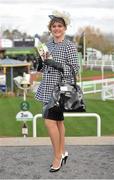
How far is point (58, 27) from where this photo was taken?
18.5 ft

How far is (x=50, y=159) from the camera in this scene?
6.28 metres

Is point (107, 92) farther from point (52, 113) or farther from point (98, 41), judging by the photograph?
point (98, 41)

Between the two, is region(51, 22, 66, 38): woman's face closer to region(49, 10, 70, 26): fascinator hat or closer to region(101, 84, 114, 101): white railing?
region(49, 10, 70, 26): fascinator hat

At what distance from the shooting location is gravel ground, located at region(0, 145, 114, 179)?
5.52 meters

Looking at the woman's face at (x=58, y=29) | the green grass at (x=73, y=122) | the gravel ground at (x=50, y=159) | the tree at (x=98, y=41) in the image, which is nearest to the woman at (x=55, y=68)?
the woman's face at (x=58, y=29)

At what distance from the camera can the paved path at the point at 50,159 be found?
18.2 feet

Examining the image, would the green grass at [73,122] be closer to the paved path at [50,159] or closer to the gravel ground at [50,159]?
the paved path at [50,159]

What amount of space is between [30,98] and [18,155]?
1815cm

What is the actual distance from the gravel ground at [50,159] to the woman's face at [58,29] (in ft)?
4.95

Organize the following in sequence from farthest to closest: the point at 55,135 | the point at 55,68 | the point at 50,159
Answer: the point at 50,159, the point at 55,135, the point at 55,68

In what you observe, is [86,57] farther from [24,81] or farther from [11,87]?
[24,81]

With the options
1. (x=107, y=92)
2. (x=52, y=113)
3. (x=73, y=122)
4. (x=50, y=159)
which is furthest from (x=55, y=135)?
(x=107, y=92)

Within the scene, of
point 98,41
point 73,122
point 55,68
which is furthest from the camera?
point 98,41

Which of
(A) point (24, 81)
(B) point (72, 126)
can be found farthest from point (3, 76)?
(A) point (24, 81)
